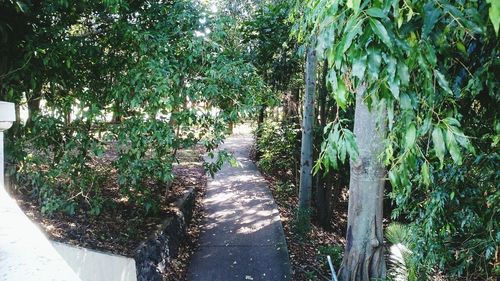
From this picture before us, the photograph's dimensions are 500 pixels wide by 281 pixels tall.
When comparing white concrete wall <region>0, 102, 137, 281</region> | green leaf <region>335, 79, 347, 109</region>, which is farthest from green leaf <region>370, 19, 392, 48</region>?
white concrete wall <region>0, 102, 137, 281</region>

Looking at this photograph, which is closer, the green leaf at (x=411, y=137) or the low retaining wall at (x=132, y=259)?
the green leaf at (x=411, y=137)

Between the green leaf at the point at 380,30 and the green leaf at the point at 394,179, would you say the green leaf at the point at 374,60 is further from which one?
the green leaf at the point at 394,179

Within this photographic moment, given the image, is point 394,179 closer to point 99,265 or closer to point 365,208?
point 365,208

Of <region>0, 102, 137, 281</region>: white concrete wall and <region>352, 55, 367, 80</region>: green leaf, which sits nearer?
<region>0, 102, 137, 281</region>: white concrete wall

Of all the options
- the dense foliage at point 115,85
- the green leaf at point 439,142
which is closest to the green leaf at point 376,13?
the green leaf at point 439,142

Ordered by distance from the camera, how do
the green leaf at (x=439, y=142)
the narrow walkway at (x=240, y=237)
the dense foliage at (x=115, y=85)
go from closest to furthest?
the green leaf at (x=439, y=142) < the dense foliage at (x=115, y=85) < the narrow walkway at (x=240, y=237)

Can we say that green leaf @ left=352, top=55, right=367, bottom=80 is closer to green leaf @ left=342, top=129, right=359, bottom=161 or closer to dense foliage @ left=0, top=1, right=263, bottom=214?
green leaf @ left=342, top=129, right=359, bottom=161

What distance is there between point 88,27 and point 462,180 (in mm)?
5247

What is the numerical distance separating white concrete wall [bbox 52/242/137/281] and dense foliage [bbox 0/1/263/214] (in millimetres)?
727

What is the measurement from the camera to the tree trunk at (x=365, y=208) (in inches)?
189

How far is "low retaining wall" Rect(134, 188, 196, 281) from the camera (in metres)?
5.14

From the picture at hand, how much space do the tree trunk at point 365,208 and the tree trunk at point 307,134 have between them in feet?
8.60

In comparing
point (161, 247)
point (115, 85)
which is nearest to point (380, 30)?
point (115, 85)

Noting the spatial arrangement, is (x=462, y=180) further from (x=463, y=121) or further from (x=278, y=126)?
(x=278, y=126)
